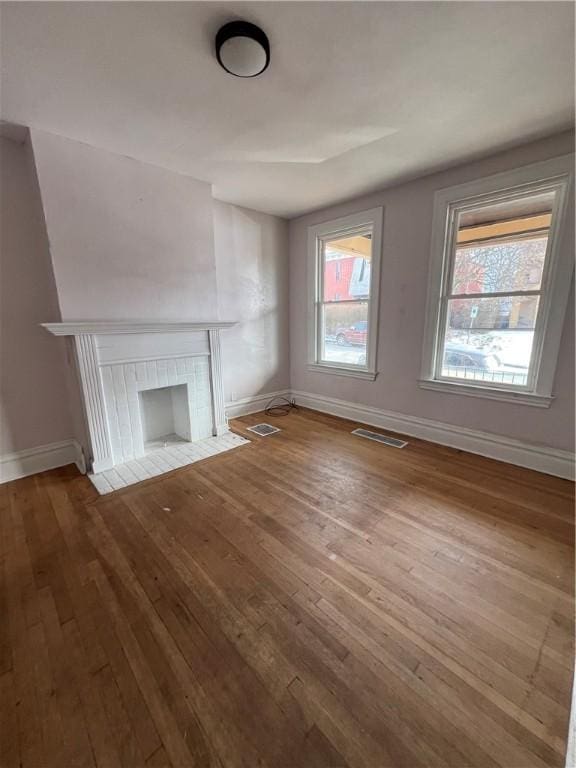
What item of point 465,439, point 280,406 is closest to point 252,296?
point 280,406

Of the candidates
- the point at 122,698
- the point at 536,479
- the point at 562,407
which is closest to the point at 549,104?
the point at 562,407

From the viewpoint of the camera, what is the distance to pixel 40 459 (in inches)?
103

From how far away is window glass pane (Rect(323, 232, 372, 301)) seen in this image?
352 centimetres

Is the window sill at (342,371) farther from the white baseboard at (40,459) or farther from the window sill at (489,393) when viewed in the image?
the white baseboard at (40,459)

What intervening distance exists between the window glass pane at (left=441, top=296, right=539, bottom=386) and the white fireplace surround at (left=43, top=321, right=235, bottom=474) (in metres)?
2.34

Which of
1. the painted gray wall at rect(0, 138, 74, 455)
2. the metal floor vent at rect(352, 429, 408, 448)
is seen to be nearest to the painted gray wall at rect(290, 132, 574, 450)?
the metal floor vent at rect(352, 429, 408, 448)

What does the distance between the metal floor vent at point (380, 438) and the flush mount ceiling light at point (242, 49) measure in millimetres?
2980

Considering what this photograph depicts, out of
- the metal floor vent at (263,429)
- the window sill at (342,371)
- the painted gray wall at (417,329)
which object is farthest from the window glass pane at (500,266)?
the metal floor vent at (263,429)

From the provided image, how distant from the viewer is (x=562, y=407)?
2.37 metres

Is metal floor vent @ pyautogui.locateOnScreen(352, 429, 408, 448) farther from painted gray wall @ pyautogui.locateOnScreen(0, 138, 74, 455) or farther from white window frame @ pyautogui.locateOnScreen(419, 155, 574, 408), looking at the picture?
painted gray wall @ pyautogui.locateOnScreen(0, 138, 74, 455)

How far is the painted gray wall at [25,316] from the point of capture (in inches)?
91.0

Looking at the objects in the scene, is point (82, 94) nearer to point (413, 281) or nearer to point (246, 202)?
point (246, 202)

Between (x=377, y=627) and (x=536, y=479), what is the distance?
1.97 meters

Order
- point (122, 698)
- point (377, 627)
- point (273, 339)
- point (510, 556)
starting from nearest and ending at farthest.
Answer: point (122, 698) → point (377, 627) → point (510, 556) → point (273, 339)
